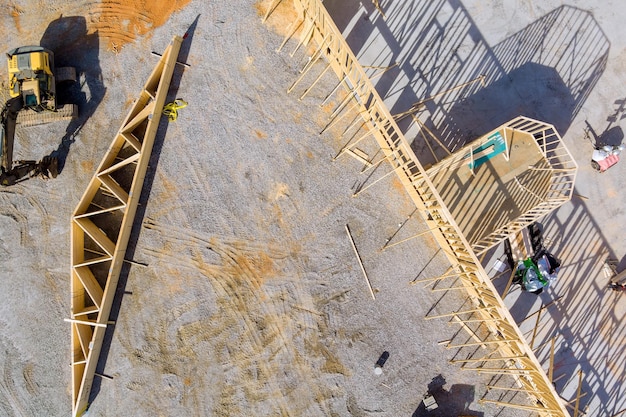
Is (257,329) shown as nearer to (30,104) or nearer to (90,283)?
(90,283)

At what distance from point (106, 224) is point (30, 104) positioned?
3.84m

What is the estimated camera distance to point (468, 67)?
1159 cm

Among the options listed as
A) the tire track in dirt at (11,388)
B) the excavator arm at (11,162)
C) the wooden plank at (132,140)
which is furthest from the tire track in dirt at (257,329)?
the tire track in dirt at (11,388)

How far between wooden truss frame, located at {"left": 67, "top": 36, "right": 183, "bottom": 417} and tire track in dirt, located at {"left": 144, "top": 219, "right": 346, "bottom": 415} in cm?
137

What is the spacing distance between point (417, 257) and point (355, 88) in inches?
200

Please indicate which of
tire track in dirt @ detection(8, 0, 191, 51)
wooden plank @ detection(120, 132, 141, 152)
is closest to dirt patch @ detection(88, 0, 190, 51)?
tire track in dirt @ detection(8, 0, 191, 51)

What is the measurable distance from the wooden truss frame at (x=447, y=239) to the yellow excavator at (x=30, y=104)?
653 cm

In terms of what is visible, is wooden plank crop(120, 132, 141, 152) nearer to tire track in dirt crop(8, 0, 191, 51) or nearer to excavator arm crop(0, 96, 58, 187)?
excavator arm crop(0, 96, 58, 187)

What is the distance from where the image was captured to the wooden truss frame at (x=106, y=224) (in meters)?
11.1

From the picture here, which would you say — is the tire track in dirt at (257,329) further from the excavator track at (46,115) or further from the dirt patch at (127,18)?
the dirt patch at (127,18)

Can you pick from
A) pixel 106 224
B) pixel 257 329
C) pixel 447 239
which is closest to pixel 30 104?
pixel 106 224

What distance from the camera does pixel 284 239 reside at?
453 inches

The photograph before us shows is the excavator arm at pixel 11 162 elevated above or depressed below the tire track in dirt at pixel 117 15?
below

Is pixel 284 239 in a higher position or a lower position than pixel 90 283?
higher
